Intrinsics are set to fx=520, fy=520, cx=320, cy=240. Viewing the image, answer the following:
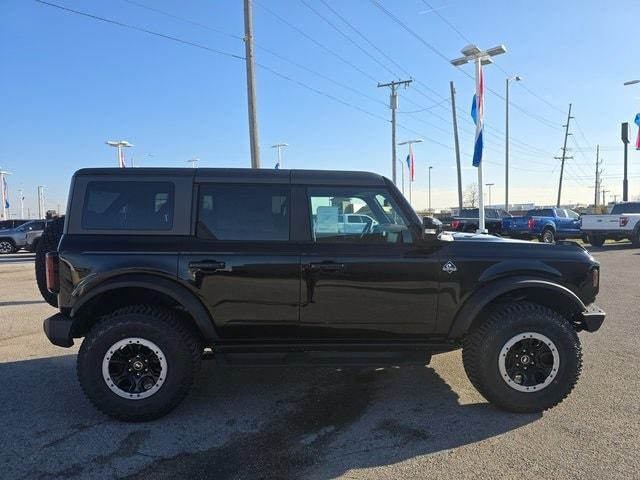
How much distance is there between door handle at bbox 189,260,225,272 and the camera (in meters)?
4.09

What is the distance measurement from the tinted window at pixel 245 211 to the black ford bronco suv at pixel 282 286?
0.04 feet

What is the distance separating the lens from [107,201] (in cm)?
424

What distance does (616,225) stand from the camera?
68.5ft

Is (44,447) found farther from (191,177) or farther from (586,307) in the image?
(586,307)

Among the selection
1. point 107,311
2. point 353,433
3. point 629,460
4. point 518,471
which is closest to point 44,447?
point 107,311

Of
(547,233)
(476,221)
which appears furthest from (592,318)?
(547,233)

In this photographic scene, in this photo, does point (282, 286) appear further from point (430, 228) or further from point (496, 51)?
point (496, 51)

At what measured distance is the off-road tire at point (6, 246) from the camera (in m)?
25.1

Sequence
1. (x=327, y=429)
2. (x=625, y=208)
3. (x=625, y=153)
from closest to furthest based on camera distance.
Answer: (x=327, y=429)
(x=625, y=208)
(x=625, y=153)

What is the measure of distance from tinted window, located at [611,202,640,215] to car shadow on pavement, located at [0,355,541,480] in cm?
2030

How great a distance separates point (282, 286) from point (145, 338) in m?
1.15

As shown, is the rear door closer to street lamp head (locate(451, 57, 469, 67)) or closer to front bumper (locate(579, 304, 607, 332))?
front bumper (locate(579, 304, 607, 332))

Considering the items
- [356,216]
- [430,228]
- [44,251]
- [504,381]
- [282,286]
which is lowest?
[504,381]

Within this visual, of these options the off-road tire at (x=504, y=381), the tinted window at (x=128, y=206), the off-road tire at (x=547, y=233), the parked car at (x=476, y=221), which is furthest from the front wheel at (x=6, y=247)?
the off-road tire at (x=504, y=381)
